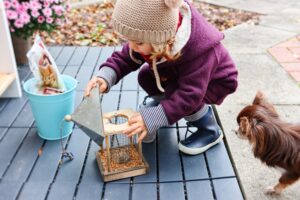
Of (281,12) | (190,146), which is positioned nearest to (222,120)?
(190,146)

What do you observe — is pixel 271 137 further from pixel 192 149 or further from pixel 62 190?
pixel 62 190

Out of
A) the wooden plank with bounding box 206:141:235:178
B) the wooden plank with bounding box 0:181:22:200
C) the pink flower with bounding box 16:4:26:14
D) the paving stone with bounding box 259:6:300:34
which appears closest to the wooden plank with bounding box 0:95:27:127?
the wooden plank with bounding box 0:181:22:200

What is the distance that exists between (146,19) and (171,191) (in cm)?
83

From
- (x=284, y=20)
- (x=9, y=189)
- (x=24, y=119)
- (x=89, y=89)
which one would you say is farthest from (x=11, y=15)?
(x=284, y=20)

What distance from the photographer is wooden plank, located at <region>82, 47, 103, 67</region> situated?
3.01m

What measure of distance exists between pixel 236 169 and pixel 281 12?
9.74ft

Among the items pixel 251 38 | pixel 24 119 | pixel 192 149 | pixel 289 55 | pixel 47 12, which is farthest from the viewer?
pixel 251 38

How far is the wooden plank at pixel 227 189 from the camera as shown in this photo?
5.90ft

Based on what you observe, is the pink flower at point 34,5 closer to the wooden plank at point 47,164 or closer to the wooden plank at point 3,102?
the wooden plank at point 3,102

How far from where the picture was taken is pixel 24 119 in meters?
2.32

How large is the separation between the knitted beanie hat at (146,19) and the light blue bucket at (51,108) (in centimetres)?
57

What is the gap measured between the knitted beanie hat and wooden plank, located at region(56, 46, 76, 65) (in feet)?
5.12

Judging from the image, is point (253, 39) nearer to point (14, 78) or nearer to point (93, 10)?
point (93, 10)

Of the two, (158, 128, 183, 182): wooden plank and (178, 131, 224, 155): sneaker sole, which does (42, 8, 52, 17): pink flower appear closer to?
(158, 128, 183, 182): wooden plank
